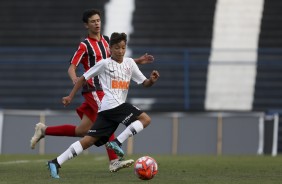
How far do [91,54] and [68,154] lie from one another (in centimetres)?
158

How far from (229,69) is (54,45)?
415 cm

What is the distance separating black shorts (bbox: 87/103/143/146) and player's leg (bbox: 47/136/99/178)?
0.09 meters

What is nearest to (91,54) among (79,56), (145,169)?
(79,56)

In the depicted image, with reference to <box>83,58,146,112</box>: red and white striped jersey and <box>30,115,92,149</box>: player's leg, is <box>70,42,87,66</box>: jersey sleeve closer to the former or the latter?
<box>30,115,92,149</box>: player's leg

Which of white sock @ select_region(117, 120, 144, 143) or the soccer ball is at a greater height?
white sock @ select_region(117, 120, 144, 143)

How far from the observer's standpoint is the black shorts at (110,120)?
9.05 meters

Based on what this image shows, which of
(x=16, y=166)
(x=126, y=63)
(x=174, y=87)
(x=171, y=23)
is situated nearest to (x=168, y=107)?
(x=174, y=87)

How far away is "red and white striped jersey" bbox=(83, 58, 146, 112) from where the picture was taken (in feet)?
30.0

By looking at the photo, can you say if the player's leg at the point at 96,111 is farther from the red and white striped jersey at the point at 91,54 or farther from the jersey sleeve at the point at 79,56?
the jersey sleeve at the point at 79,56

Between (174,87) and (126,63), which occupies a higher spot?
(126,63)

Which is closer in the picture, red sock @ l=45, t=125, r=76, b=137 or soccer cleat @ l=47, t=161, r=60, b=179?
soccer cleat @ l=47, t=161, r=60, b=179

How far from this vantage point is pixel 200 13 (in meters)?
21.2

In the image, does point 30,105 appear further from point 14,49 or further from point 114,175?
point 114,175

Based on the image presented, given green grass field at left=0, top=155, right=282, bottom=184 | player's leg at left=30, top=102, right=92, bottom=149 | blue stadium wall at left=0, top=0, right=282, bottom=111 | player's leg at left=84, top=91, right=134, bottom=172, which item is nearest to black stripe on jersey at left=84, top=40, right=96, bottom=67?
player's leg at left=84, top=91, right=134, bottom=172
